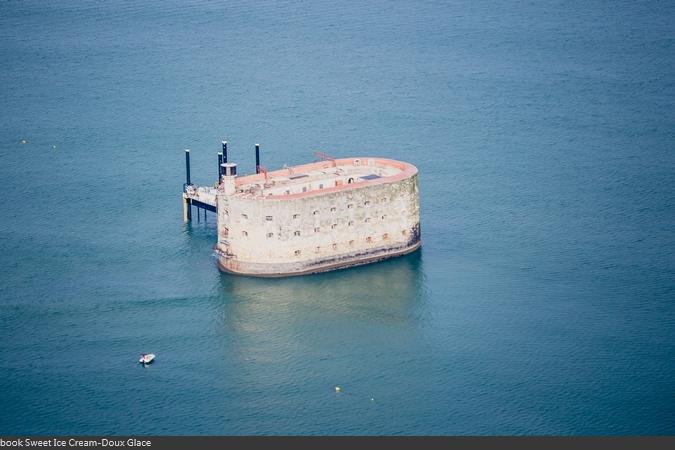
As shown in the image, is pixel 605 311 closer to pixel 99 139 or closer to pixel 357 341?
pixel 357 341

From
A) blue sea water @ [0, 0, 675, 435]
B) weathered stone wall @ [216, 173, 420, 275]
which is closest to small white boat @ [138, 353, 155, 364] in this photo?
blue sea water @ [0, 0, 675, 435]

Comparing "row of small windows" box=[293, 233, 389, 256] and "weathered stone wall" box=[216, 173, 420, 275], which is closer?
"weathered stone wall" box=[216, 173, 420, 275]

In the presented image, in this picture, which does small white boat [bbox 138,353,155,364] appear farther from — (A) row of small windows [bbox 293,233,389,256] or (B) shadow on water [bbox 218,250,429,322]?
(A) row of small windows [bbox 293,233,389,256]

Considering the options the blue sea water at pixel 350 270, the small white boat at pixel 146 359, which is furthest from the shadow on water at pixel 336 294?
the small white boat at pixel 146 359

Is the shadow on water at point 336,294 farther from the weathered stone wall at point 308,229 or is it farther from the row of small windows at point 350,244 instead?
the row of small windows at point 350,244

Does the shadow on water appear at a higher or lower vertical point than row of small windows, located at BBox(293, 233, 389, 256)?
lower
